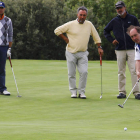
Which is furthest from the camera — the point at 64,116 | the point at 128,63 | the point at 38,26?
the point at 38,26

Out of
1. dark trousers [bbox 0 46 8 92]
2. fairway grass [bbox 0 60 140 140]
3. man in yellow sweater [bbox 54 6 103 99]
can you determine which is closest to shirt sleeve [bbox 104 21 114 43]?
man in yellow sweater [bbox 54 6 103 99]

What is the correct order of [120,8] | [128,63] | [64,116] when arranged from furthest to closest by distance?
[128,63], [120,8], [64,116]

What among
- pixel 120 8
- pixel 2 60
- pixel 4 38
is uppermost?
pixel 120 8

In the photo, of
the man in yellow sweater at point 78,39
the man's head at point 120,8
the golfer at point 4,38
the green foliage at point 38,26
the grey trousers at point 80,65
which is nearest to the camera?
the man's head at point 120,8

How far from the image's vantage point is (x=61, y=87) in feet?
35.1

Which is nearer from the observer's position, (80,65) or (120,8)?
(120,8)

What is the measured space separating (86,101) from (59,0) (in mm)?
34189

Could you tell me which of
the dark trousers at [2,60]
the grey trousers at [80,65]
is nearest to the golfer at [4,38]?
the dark trousers at [2,60]

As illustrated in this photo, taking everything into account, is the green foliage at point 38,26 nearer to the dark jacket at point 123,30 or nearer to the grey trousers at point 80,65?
the grey trousers at point 80,65

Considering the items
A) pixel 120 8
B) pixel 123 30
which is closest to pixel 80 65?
pixel 123 30

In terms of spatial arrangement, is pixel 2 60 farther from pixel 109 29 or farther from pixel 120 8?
pixel 120 8

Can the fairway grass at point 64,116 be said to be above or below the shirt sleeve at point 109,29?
below

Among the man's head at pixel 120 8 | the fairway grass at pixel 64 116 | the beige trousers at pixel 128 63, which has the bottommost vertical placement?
the fairway grass at pixel 64 116

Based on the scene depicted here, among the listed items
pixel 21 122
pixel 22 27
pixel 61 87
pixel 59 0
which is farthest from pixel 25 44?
pixel 21 122
